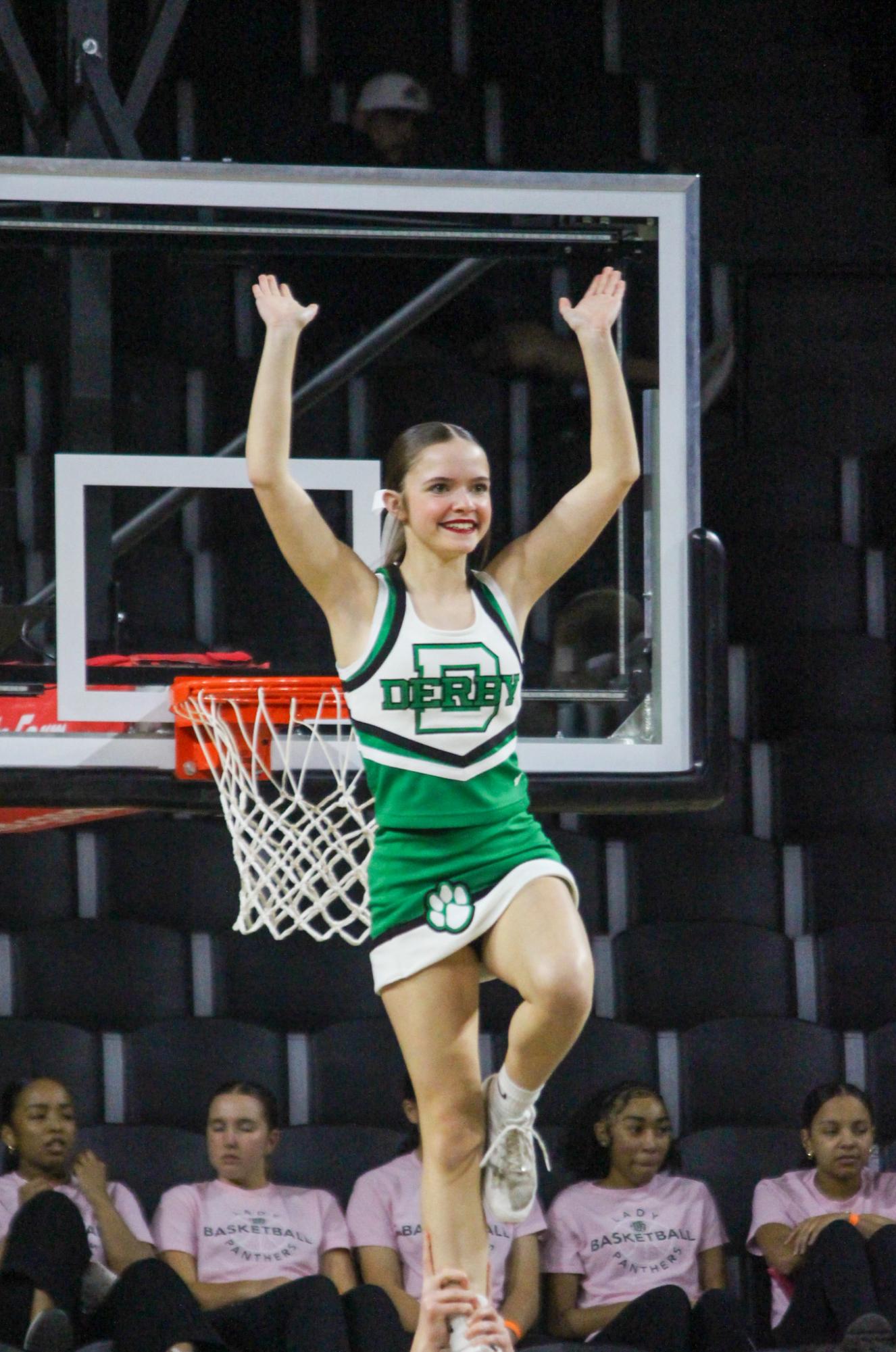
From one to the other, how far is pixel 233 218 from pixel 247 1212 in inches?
118

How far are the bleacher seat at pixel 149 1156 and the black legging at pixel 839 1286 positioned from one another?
1807 millimetres

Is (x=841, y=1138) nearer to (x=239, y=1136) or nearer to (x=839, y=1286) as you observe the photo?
(x=839, y=1286)

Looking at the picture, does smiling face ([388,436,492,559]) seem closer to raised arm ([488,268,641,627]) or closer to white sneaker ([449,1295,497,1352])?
raised arm ([488,268,641,627])

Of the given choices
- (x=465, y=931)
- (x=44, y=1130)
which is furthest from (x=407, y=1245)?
(x=465, y=931)

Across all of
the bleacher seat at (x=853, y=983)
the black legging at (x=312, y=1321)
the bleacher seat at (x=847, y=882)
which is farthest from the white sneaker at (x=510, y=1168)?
the bleacher seat at (x=847, y=882)

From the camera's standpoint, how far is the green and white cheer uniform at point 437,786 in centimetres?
352

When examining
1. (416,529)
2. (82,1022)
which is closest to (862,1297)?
(82,1022)

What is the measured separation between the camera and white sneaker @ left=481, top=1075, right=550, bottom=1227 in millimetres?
3516

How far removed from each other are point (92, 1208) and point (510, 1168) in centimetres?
262

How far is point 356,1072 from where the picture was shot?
637cm

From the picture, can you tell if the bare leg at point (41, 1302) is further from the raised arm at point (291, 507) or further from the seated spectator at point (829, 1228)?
the raised arm at point (291, 507)

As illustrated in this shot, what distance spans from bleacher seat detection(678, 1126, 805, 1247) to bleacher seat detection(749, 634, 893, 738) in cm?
176

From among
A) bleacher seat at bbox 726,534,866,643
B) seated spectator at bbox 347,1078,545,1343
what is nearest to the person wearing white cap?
bleacher seat at bbox 726,534,866,643

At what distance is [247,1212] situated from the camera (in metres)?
5.89
